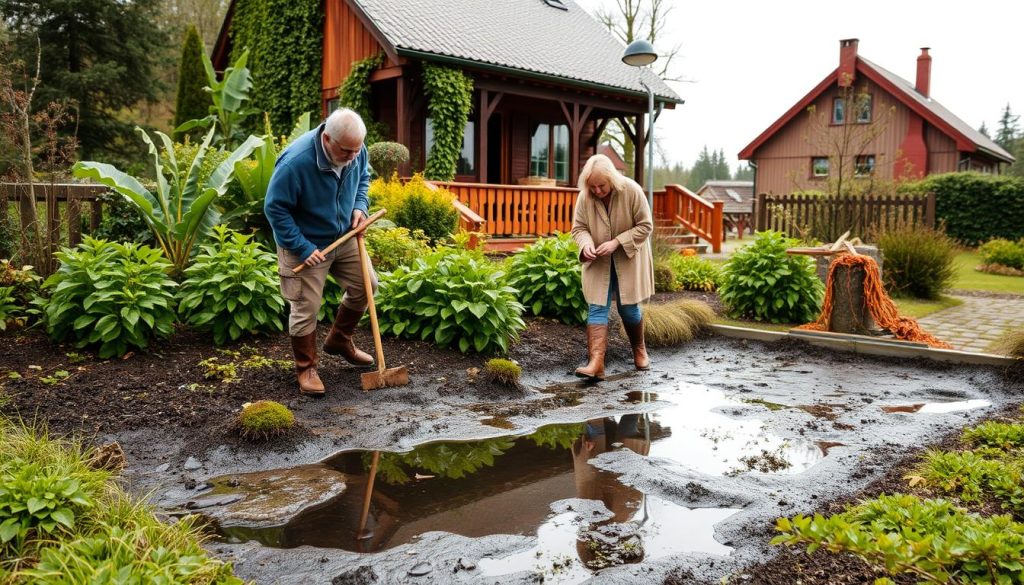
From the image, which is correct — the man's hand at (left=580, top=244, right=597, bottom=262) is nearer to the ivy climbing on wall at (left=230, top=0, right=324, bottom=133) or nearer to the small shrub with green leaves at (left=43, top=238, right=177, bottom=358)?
the small shrub with green leaves at (left=43, top=238, right=177, bottom=358)

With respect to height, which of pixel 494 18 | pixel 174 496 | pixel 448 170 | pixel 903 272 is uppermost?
pixel 494 18

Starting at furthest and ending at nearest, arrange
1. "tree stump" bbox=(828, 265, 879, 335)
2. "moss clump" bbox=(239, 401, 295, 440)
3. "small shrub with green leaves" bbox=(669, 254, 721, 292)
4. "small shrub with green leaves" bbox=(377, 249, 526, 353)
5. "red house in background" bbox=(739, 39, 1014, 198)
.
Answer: "red house in background" bbox=(739, 39, 1014, 198)
"small shrub with green leaves" bbox=(669, 254, 721, 292)
"tree stump" bbox=(828, 265, 879, 335)
"small shrub with green leaves" bbox=(377, 249, 526, 353)
"moss clump" bbox=(239, 401, 295, 440)

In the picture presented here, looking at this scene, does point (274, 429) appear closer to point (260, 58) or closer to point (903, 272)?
point (903, 272)

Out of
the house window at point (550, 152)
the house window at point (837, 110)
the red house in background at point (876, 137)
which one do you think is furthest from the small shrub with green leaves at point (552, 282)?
the house window at point (837, 110)

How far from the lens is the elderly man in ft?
16.2

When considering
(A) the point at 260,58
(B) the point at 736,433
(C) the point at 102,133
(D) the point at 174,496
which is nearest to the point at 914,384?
(B) the point at 736,433

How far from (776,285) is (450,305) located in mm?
4526

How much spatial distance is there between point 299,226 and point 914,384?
524cm

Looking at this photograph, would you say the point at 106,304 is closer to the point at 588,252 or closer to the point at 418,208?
the point at 588,252

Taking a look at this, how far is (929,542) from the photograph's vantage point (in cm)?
201

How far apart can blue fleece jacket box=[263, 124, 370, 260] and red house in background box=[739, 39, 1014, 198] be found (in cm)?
2579

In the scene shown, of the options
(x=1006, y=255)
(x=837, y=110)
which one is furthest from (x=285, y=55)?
(x=837, y=110)

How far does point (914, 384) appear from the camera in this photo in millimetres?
6262

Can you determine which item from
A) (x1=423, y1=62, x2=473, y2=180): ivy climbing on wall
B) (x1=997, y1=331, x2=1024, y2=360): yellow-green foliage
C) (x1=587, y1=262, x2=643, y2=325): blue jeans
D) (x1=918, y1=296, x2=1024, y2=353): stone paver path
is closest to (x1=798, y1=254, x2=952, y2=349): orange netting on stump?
(x1=918, y1=296, x2=1024, y2=353): stone paver path
